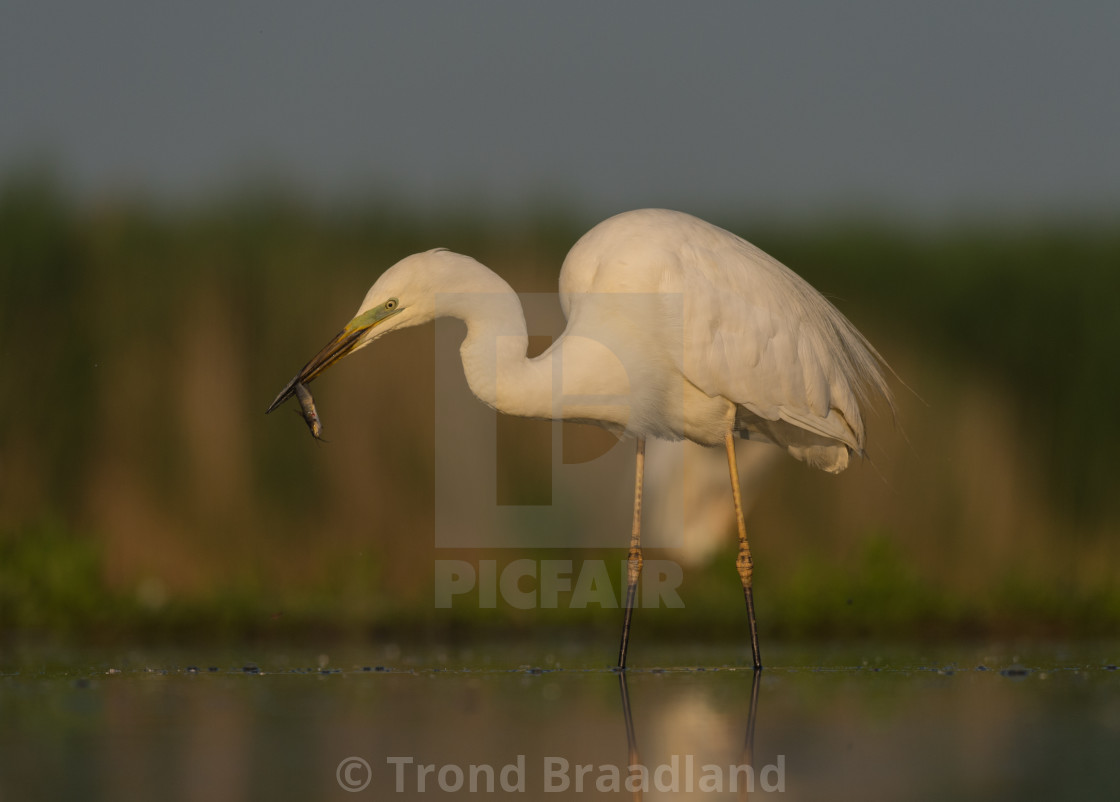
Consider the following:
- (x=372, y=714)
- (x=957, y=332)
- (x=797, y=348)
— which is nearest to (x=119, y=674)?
(x=372, y=714)

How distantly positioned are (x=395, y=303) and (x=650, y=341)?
1226 mm

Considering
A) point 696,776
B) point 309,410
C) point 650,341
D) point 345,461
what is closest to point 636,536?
point 650,341

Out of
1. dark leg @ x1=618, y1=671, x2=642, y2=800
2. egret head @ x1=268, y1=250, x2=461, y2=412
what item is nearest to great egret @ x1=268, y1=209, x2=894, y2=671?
egret head @ x1=268, y1=250, x2=461, y2=412

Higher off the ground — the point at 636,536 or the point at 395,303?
the point at 395,303

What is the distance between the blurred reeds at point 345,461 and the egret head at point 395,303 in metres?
2.11

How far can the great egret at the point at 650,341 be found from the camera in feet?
19.7

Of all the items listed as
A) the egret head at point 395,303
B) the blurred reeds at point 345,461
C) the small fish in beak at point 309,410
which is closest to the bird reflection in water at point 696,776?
the egret head at point 395,303

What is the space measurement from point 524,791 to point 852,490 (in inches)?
211

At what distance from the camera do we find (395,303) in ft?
19.5

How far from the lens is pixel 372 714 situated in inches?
185

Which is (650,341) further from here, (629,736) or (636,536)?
(629,736)

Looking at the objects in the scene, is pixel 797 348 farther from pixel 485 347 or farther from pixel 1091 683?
pixel 1091 683

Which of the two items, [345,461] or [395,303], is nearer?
[395,303]

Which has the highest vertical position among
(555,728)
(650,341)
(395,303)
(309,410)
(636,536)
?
(395,303)
